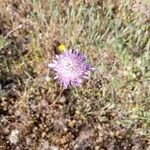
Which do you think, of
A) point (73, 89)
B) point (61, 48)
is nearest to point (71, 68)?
point (73, 89)

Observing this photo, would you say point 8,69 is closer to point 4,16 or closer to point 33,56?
point 33,56

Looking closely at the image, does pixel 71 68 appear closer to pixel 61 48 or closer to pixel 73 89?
pixel 73 89

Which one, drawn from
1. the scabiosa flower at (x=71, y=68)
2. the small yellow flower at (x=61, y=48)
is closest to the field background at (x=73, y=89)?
the small yellow flower at (x=61, y=48)

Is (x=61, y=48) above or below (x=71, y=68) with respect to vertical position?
above

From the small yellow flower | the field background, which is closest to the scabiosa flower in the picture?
the field background

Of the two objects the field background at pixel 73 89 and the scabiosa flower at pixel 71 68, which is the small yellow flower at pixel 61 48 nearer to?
the field background at pixel 73 89

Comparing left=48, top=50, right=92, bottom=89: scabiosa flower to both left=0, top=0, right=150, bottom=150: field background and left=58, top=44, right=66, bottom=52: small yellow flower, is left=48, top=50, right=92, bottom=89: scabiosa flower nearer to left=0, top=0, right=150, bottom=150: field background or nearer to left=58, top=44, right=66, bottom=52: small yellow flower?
left=0, top=0, right=150, bottom=150: field background
